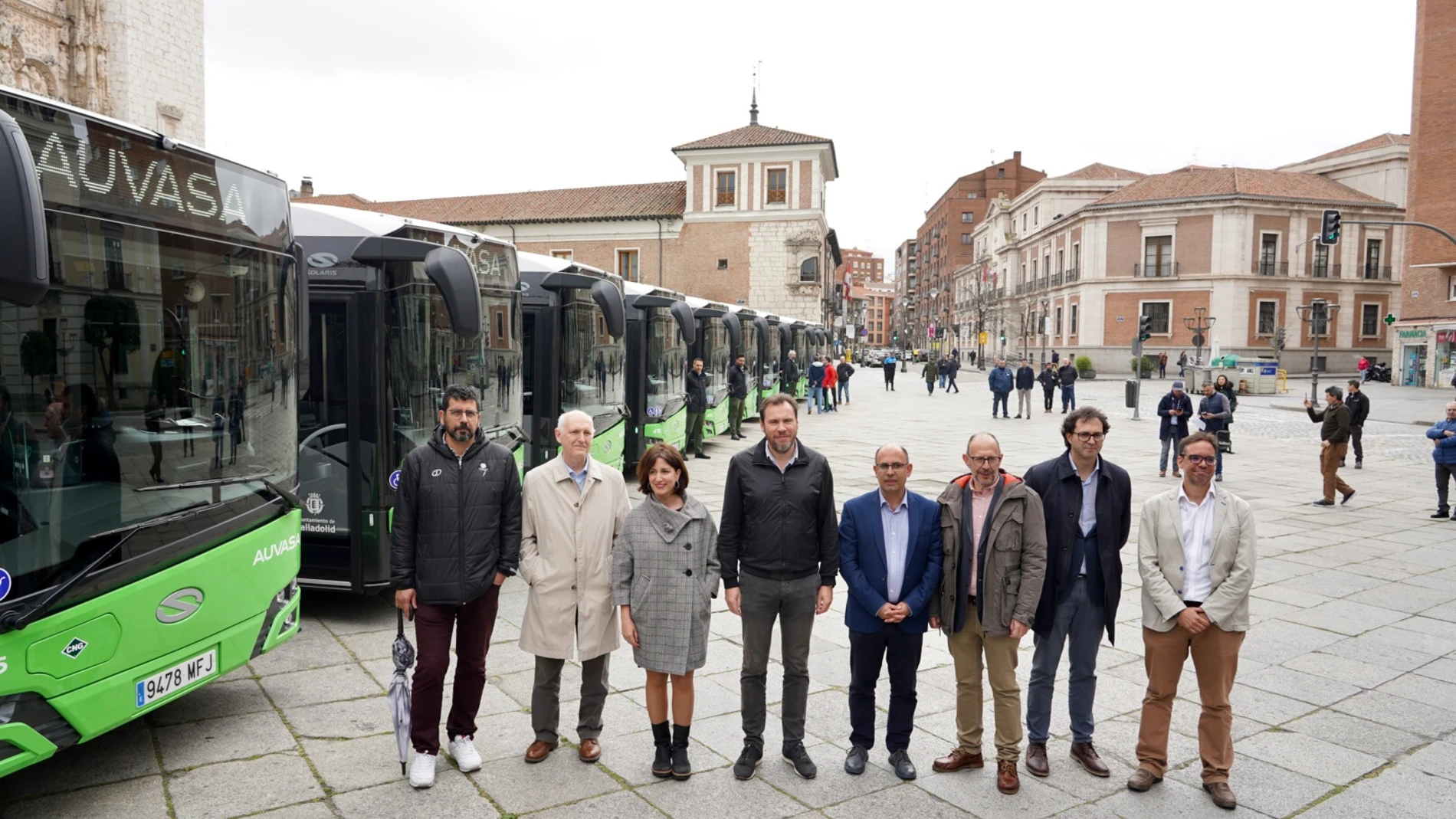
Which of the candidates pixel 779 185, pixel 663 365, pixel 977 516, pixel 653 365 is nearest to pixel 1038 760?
pixel 977 516

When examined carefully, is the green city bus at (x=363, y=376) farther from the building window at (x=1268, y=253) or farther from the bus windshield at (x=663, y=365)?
the building window at (x=1268, y=253)

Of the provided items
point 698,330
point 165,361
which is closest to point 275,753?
point 165,361

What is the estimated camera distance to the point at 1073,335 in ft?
210

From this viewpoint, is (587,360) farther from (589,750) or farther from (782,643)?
(782,643)

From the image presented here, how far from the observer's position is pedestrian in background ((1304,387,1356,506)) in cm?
1230

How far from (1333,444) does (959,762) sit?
34.3 ft

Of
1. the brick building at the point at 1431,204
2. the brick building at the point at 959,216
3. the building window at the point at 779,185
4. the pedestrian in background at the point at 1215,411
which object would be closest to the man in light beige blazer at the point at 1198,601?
the pedestrian in background at the point at 1215,411

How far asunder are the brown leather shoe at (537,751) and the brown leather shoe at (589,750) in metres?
0.16

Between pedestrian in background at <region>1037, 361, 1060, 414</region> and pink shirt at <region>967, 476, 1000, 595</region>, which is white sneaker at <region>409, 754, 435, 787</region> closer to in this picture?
pink shirt at <region>967, 476, 1000, 595</region>

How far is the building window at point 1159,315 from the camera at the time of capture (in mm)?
59250

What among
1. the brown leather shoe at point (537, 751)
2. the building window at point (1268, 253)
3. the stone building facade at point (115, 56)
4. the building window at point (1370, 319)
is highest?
the stone building facade at point (115, 56)

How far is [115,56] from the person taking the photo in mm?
26156

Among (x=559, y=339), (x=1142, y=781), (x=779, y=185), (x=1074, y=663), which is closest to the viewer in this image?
(x=1142, y=781)

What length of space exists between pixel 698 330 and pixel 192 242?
14002 millimetres
